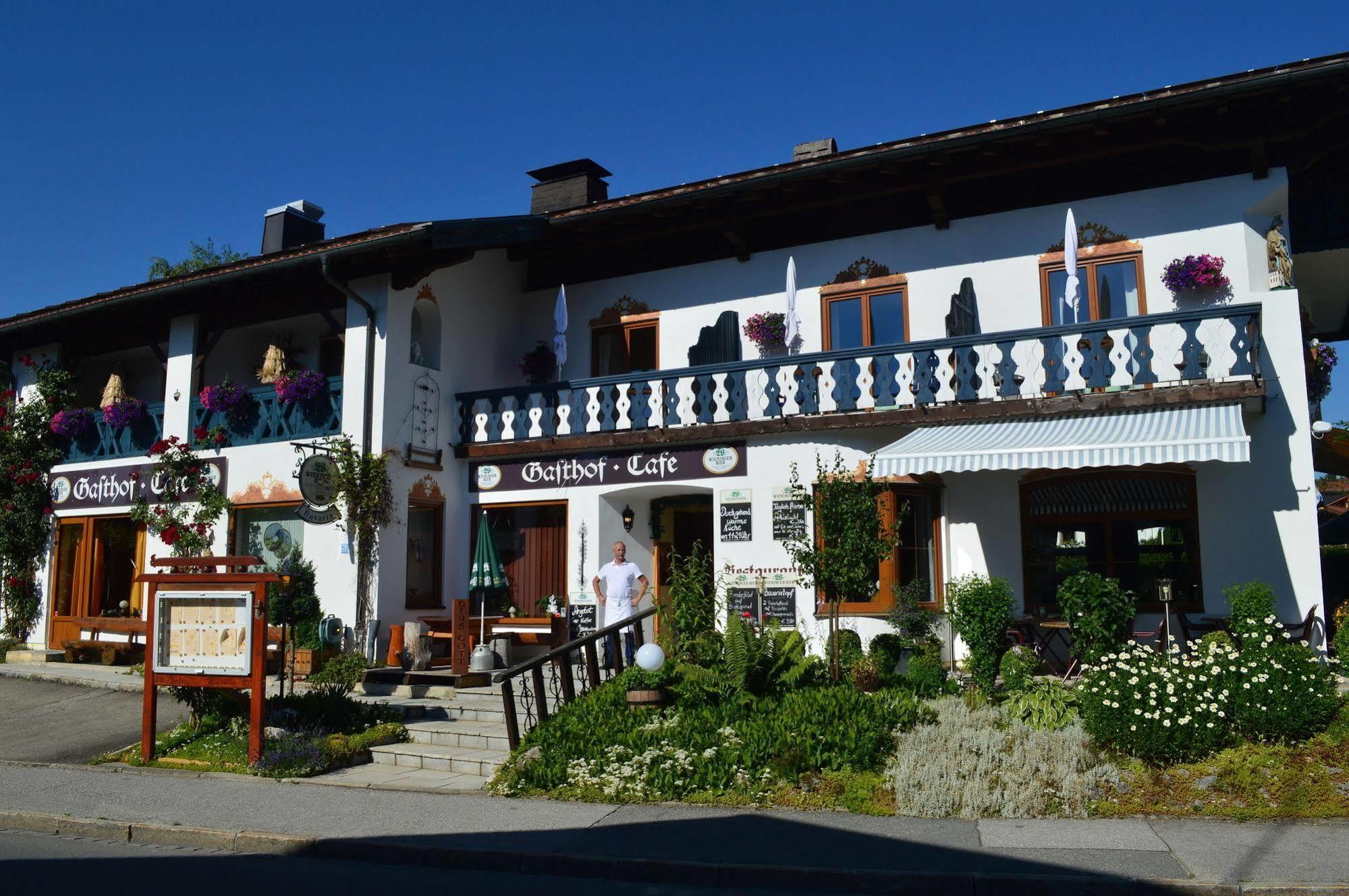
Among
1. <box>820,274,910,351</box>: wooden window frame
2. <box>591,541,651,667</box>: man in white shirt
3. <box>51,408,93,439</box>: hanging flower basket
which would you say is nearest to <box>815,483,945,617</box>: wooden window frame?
<box>820,274,910,351</box>: wooden window frame

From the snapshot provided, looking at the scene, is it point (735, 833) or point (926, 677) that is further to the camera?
point (926, 677)

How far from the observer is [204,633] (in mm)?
11070

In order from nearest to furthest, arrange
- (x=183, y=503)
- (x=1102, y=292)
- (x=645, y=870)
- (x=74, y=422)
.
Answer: (x=645, y=870) < (x=1102, y=292) < (x=183, y=503) < (x=74, y=422)

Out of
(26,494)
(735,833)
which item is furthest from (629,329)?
(26,494)

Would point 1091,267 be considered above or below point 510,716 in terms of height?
above

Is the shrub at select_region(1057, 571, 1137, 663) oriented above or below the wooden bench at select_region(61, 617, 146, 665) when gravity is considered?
above

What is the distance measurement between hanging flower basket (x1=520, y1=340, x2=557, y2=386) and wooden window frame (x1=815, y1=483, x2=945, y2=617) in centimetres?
582

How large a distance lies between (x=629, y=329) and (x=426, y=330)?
10.3 ft

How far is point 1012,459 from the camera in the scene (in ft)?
40.2

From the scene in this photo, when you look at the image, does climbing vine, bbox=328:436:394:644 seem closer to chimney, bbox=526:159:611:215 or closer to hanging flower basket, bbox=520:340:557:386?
hanging flower basket, bbox=520:340:557:386

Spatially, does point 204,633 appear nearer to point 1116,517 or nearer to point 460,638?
point 460,638

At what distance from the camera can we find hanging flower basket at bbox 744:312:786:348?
53.0 feet

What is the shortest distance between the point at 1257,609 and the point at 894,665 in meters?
3.92

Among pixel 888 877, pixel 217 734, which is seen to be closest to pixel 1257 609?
pixel 888 877
